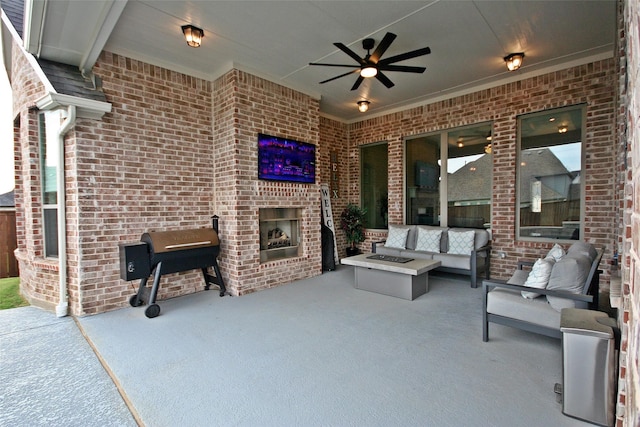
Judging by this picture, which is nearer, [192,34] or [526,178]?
[192,34]

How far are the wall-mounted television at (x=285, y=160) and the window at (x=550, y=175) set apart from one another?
3642 millimetres

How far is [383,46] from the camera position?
11.0 ft

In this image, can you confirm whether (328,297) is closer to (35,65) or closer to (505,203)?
(505,203)

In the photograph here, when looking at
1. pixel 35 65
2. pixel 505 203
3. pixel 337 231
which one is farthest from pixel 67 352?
pixel 505 203

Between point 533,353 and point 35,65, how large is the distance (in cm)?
606

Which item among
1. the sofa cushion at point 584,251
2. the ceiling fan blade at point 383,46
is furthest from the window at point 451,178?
the ceiling fan blade at point 383,46

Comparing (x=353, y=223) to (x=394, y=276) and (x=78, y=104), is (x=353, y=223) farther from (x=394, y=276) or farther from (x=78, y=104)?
(x=78, y=104)

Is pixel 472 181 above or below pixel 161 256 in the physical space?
above

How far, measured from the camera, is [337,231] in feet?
23.6

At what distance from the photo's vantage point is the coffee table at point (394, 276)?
4219mm

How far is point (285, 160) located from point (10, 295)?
4.82 meters

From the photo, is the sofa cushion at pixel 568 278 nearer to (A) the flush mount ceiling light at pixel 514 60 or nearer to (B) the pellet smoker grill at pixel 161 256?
(A) the flush mount ceiling light at pixel 514 60

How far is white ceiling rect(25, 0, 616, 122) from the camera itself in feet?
10.4

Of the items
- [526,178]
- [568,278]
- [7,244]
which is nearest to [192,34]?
[568,278]
